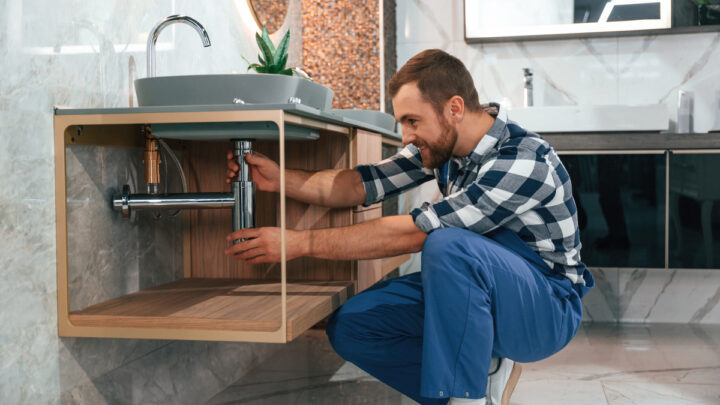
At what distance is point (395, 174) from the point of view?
176 cm

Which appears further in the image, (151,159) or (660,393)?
(660,393)

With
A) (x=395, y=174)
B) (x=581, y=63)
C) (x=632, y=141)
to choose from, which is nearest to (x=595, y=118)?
(x=632, y=141)

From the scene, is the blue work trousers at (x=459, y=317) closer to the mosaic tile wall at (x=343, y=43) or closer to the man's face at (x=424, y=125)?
the man's face at (x=424, y=125)

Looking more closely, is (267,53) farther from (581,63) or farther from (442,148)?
(581,63)

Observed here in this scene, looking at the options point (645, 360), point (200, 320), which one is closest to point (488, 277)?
point (200, 320)

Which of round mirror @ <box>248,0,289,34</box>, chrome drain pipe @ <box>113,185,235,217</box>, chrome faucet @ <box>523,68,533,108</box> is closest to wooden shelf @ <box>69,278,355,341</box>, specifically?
chrome drain pipe @ <box>113,185,235,217</box>

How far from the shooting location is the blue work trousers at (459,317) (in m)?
1.32

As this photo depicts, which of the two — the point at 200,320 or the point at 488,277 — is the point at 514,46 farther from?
the point at 200,320

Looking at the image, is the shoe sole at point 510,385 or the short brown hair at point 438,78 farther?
the shoe sole at point 510,385

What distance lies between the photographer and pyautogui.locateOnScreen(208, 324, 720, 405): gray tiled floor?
1.95 metres

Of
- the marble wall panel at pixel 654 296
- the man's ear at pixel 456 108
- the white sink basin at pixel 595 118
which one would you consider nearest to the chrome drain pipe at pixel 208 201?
the man's ear at pixel 456 108

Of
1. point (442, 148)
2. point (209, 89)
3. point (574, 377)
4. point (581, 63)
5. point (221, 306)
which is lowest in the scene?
point (574, 377)

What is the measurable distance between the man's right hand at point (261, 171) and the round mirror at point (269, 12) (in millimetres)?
912

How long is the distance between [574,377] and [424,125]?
113cm
